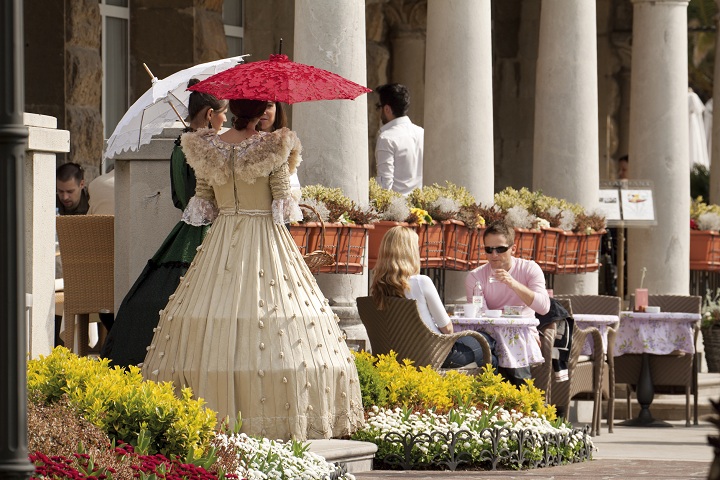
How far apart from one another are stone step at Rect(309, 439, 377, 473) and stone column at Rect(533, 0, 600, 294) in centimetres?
705

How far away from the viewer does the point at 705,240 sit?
1736cm

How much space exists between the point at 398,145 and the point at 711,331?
17.6 feet

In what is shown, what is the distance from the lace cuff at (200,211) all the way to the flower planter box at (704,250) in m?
9.48

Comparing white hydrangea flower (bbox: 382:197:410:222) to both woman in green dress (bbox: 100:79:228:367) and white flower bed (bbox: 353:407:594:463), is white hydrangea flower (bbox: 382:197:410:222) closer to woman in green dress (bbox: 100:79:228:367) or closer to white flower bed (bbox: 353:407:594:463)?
white flower bed (bbox: 353:407:594:463)

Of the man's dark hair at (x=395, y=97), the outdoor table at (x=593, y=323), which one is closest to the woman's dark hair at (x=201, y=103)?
the man's dark hair at (x=395, y=97)

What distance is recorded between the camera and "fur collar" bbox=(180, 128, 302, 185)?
8445mm

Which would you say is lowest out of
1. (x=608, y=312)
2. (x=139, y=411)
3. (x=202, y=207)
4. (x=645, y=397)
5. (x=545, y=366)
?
(x=645, y=397)

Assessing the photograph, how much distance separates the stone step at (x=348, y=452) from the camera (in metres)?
8.17

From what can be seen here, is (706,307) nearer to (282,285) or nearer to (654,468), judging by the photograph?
(654,468)

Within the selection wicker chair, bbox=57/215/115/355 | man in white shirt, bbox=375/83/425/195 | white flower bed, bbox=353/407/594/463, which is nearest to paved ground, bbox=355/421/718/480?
white flower bed, bbox=353/407/594/463

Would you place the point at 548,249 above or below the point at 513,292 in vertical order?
above

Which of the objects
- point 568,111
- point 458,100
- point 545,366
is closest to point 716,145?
point 568,111

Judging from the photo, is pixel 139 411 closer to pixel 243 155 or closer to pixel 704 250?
pixel 243 155

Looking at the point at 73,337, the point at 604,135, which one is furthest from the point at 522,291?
the point at 604,135
